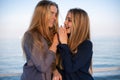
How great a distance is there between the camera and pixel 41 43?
1600 mm

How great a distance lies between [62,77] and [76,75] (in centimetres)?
8

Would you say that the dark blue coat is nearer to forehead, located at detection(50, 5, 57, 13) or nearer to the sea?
forehead, located at detection(50, 5, 57, 13)

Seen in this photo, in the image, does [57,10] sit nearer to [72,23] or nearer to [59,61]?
[72,23]

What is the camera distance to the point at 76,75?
5.34 feet

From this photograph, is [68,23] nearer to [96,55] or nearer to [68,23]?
[68,23]

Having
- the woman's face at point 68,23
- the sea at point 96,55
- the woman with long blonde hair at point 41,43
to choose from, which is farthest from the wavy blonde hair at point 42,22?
the sea at point 96,55

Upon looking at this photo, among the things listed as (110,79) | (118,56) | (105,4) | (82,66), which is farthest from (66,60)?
(118,56)

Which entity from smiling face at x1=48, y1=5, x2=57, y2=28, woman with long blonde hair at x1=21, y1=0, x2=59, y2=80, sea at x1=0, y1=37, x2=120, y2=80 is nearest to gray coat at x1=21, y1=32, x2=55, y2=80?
woman with long blonde hair at x1=21, y1=0, x2=59, y2=80

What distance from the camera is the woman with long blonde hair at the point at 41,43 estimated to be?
1.57m

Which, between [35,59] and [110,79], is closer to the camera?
[35,59]

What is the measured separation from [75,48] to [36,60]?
24 centimetres

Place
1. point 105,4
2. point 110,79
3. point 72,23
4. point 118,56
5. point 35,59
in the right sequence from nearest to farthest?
1. point 35,59
2. point 72,23
3. point 110,79
4. point 105,4
5. point 118,56

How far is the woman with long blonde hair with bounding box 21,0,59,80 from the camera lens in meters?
1.57

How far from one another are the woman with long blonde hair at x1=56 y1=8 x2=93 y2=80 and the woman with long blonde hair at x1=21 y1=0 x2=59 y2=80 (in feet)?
0.20
